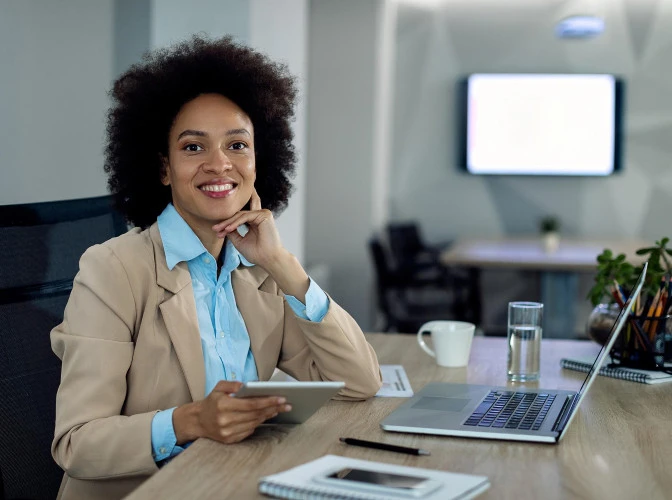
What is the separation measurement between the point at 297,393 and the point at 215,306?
1.37 ft

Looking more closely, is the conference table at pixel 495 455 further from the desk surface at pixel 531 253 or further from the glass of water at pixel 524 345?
the desk surface at pixel 531 253

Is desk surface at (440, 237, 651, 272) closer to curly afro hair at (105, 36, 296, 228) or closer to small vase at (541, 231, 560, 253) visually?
small vase at (541, 231, 560, 253)

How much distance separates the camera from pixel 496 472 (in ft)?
4.19

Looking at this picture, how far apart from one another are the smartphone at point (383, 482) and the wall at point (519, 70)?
5742 mm

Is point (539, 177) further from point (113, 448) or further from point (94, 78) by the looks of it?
point (113, 448)

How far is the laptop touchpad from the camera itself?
1.61 metres

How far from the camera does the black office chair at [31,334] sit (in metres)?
1.55

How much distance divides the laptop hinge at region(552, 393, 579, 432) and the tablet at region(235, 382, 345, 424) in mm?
381

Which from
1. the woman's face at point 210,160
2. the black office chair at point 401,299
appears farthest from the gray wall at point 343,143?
the woman's face at point 210,160

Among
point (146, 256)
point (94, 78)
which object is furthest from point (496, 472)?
point (94, 78)

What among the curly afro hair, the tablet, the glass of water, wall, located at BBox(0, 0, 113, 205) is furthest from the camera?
wall, located at BBox(0, 0, 113, 205)

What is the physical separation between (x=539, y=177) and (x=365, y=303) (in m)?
1.76

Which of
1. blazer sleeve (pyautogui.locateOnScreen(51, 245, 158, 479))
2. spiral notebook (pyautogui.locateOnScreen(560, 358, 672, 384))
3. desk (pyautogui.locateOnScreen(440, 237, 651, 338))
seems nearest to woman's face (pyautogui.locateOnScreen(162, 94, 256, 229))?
blazer sleeve (pyautogui.locateOnScreen(51, 245, 158, 479))

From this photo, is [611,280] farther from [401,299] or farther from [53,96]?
[401,299]
